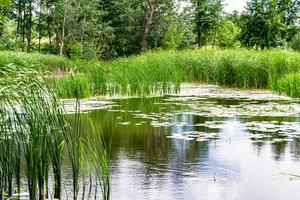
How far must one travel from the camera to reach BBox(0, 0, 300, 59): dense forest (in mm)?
30469

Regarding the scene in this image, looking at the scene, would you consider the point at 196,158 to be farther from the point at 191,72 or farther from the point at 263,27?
the point at 263,27

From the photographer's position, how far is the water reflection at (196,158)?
16.5 ft

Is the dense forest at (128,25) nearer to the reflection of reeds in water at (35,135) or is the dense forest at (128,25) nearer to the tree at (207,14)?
the tree at (207,14)

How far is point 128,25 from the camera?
109ft

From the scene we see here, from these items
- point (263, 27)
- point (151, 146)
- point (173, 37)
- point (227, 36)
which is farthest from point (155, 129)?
point (263, 27)

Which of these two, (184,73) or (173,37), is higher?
(173,37)

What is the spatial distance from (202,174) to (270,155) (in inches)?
52.5

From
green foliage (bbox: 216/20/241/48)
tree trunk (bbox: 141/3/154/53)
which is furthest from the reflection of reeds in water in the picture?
green foliage (bbox: 216/20/241/48)

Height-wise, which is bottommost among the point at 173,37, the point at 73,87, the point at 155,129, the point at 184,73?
the point at 155,129

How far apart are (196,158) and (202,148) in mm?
588

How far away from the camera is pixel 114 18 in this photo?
33.8 metres

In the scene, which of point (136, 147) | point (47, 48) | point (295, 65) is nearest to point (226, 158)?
point (136, 147)

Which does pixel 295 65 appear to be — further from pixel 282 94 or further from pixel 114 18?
pixel 114 18

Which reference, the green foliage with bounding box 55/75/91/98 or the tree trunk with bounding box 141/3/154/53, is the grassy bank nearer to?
the green foliage with bounding box 55/75/91/98
